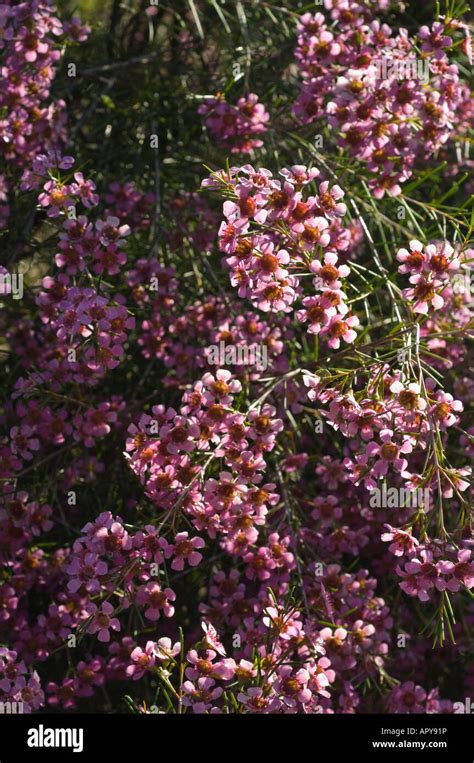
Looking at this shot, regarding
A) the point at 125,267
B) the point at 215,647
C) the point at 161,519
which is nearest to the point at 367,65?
the point at 125,267

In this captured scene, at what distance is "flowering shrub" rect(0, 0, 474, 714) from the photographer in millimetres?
1601

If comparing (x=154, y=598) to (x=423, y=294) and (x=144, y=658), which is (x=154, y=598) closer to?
(x=144, y=658)

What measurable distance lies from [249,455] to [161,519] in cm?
21

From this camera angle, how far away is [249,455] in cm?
164

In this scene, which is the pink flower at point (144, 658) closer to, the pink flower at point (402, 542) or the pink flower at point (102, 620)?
the pink flower at point (102, 620)

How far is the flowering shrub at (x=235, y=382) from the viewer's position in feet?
5.25

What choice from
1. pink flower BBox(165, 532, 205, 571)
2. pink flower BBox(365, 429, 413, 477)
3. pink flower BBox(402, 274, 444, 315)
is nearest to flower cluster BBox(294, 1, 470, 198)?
pink flower BBox(402, 274, 444, 315)

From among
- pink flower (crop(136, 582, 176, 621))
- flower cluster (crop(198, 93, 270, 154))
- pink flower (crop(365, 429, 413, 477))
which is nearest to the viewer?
pink flower (crop(365, 429, 413, 477))

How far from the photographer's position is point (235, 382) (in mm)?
1729

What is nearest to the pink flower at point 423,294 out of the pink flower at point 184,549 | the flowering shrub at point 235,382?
the flowering shrub at point 235,382

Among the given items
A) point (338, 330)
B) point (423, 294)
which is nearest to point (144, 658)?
point (338, 330)

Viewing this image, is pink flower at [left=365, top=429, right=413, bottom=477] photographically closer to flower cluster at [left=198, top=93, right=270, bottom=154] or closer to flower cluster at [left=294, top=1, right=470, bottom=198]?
flower cluster at [left=294, top=1, right=470, bottom=198]

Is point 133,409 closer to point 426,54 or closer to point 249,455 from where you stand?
point 249,455
